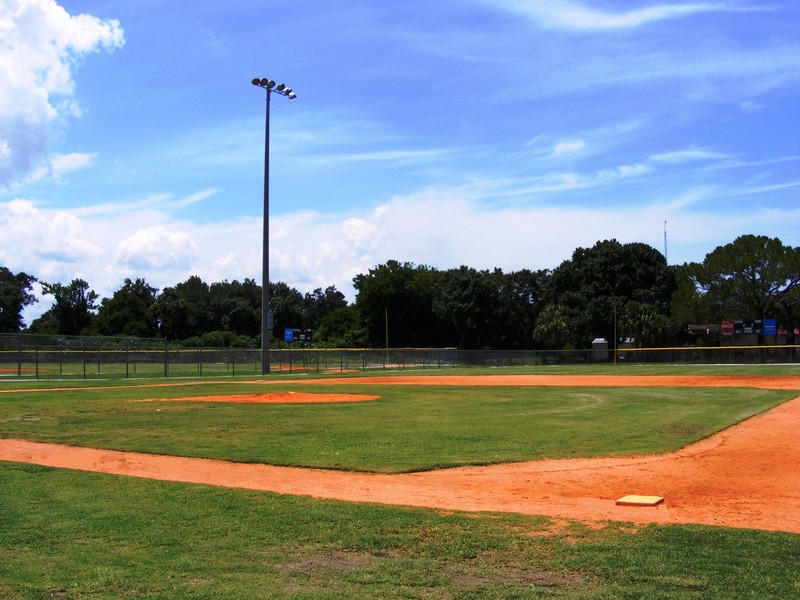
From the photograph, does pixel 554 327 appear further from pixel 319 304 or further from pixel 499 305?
pixel 319 304

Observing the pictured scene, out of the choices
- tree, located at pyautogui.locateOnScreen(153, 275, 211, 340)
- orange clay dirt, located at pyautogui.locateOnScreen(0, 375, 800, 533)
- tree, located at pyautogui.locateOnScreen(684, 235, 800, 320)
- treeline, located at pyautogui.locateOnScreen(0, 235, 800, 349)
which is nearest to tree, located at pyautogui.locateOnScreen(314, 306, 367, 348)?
treeline, located at pyautogui.locateOnScreen(0, 235, 800, 349)

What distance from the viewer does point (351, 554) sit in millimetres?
7125

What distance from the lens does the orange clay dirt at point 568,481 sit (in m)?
9.20

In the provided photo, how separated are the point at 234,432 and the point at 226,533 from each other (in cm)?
994

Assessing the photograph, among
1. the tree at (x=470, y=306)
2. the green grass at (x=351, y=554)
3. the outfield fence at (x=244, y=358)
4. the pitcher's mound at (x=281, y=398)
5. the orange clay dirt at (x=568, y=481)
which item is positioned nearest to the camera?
the green grass at (x=351, y=554)

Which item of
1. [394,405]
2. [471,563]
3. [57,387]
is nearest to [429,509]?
[471,563]

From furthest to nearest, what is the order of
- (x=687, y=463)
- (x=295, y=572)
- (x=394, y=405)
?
1. (x=394, y=405)
2. (x=687, y=463)
3. (x=295, y=572)

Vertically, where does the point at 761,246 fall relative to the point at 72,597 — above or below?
above

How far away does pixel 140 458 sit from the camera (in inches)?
540

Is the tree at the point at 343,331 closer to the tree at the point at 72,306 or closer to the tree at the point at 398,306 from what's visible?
the tree at the point at 398,306

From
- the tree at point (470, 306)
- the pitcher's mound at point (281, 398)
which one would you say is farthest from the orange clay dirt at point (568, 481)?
the tree at point (470, 306)

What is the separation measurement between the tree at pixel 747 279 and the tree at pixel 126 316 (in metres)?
71.5

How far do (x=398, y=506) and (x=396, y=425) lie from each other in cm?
959

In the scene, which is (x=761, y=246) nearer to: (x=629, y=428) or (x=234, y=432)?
(x=629, y=428)
